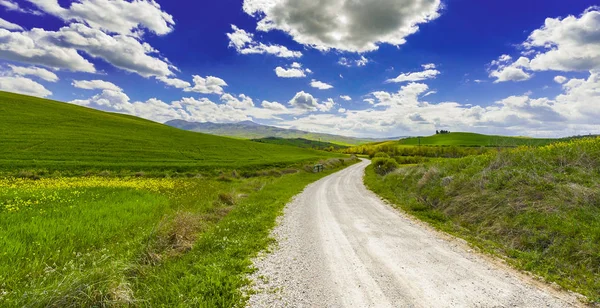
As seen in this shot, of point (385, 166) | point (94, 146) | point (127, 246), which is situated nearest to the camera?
point (127, 246)

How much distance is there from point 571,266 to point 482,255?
1.97 metres

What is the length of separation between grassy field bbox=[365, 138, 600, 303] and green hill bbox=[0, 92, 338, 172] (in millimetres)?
35230

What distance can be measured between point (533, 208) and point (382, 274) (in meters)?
7.43

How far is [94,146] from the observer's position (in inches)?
1704

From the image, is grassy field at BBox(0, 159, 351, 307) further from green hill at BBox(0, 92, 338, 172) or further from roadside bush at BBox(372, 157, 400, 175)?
roadside bush at BBox(372, 157, 400, 175)

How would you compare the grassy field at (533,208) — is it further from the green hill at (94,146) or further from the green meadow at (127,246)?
the green hill at (94,146)

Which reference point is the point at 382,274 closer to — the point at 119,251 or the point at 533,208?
the point at 533,208

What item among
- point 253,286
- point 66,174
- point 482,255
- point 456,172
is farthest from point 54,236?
point 66,174

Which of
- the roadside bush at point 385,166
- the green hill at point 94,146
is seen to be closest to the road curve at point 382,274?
the roadside bush at point 385,166

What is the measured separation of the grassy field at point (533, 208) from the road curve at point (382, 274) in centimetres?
120

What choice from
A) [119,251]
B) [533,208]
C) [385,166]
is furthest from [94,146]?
[533,208]

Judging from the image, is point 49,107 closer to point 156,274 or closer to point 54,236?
point 54,236

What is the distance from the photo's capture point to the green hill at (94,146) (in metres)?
34.7

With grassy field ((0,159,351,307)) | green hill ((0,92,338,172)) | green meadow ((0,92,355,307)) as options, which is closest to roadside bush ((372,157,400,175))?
green hill ((0,92,338,172))
